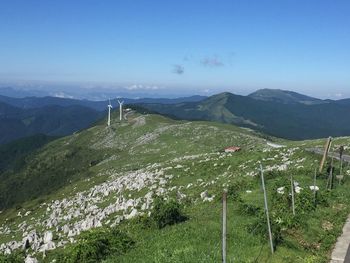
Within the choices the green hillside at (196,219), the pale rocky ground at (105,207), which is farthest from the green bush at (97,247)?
the pale rocky ground at (105,207)

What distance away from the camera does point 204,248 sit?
23.8 meters

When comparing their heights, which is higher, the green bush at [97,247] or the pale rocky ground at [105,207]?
the green bush at [97,247]

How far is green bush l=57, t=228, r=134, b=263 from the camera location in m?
24.8

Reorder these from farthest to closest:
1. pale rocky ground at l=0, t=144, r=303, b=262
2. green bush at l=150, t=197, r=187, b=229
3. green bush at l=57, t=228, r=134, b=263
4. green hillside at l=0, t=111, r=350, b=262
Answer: pale rocky ground at l=0, t=144, r=303, b=262, green bush at l=150, t=197, r=187, b=229, green bush at l=57, t=228, r=134, b=263, green hillside at l=0, t=111, r=350, b=262

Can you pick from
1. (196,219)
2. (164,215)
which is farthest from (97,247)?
(196,219)

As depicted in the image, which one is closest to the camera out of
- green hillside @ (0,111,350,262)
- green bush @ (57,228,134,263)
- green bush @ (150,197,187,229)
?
green hillside @ (0,111,350,262)

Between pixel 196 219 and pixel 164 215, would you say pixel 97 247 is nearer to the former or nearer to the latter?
pixel 164 215

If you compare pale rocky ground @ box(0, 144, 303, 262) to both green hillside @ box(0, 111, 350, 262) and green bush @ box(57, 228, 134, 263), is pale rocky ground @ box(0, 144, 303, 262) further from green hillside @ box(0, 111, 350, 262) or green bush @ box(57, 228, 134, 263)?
green bush @ box(57, 228, 134, 263)

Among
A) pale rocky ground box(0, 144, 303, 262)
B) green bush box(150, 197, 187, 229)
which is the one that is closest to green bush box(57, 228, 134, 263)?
green bush box(150, 197, 187, 229)

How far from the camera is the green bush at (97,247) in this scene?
2484 centimetres

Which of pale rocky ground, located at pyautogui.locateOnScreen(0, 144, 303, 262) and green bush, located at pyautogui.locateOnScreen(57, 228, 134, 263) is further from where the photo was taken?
pale rocky ground, located at pyautogui.locateOnScreen(0, 144, 303, 262)

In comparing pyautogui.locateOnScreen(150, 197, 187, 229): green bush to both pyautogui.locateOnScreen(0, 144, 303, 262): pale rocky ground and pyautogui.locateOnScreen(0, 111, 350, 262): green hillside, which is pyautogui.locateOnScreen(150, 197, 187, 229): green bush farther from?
pyautogui.locateOnScreen(0, 144, 303, 262): pale rocky ground

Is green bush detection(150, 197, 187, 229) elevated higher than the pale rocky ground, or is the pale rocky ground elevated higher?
green bush detection(150, 197, 187, 229)

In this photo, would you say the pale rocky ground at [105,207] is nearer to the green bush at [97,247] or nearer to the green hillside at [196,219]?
the green hillside at [196,219]
